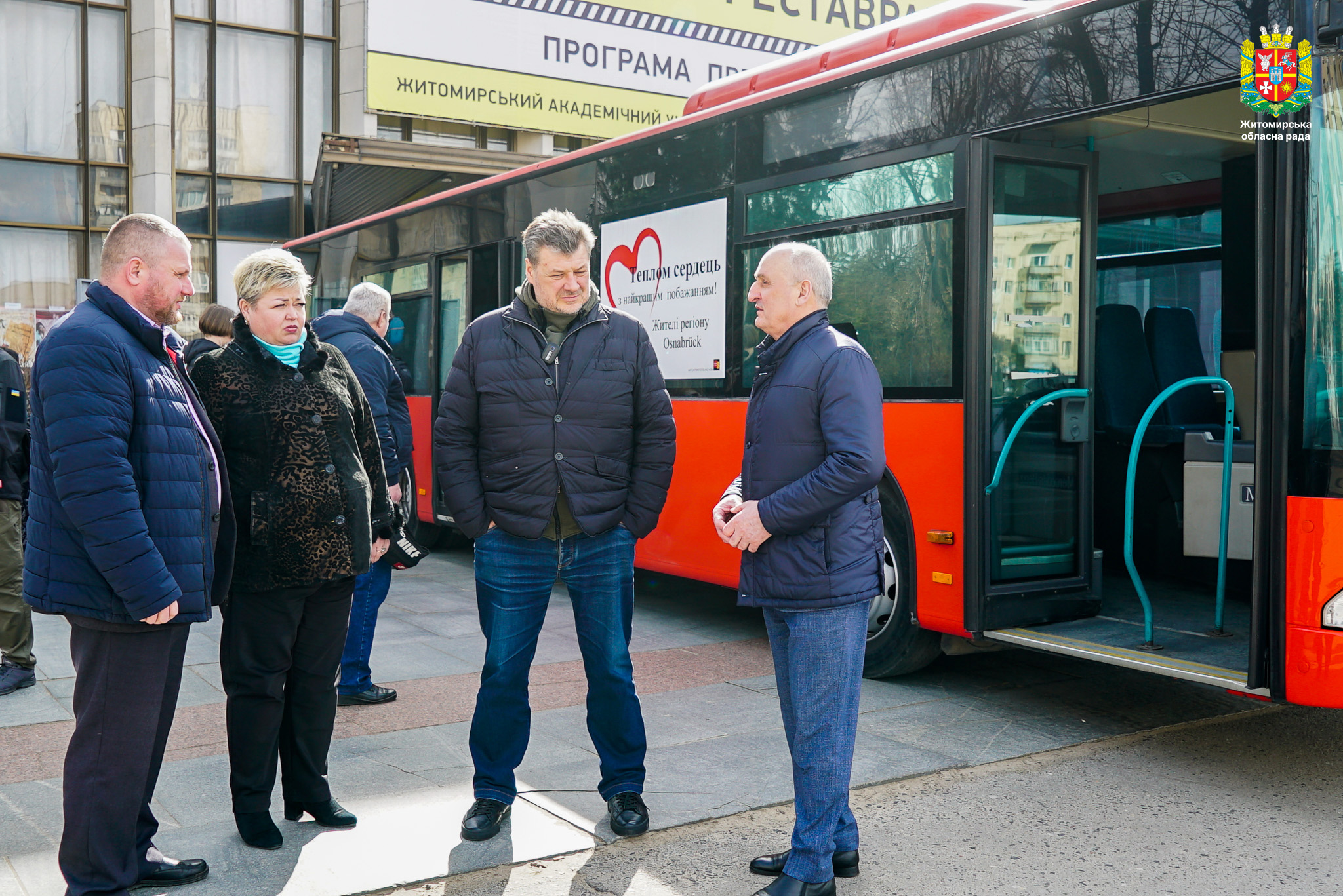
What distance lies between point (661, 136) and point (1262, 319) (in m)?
3.75

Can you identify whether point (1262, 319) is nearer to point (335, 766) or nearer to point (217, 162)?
point (335, 766)

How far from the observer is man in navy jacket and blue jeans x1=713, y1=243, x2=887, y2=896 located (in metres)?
3.10

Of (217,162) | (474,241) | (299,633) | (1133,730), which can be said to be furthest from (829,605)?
(217,162)

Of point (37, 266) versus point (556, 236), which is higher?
point (37, 266)

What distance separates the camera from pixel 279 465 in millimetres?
3518

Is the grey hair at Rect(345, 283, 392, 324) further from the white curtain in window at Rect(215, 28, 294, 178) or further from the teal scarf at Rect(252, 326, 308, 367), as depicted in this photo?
the white curtain in window at Rect(215, 28, 294, 178)

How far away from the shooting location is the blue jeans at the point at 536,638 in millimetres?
3701

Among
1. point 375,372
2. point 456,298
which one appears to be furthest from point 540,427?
point 456,298

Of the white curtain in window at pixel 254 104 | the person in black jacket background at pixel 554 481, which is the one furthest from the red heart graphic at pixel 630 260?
the white curtain in window at pixel 254 104

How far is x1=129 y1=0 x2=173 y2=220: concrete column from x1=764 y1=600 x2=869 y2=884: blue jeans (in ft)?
60.1

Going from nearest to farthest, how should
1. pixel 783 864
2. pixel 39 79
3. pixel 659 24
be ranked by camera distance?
pixel 783 864, pixel 39 79, pixel 659 24

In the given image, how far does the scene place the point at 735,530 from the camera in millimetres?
3193

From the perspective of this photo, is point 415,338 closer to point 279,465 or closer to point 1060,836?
point 279,465

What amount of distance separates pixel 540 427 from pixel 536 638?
0.66 meters
